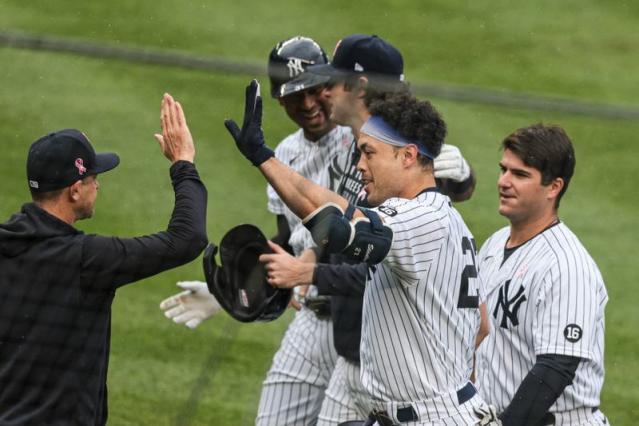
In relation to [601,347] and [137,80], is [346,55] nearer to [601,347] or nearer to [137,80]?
[601,347]

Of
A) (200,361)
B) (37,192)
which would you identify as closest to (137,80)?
(200,361)

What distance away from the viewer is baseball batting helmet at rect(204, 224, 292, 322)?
5.64 metres

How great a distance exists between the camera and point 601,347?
17.3 feet

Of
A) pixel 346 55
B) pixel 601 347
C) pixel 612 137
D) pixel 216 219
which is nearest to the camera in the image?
pixel 601 347

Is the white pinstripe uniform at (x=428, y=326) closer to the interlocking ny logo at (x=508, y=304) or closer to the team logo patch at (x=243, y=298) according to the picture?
the interlocking ny logo at (x=508, y=304)

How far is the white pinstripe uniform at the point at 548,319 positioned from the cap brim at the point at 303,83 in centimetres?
131

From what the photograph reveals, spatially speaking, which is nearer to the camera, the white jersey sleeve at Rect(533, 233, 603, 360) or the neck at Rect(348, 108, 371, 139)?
the white jersey sleeve at Rect(533, 233, 603, 360)

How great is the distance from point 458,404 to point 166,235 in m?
1.27

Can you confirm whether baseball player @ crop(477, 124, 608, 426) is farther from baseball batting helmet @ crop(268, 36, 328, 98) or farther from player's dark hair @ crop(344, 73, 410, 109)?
baseball batting helmet @ crop(268, 36, 328, 98)

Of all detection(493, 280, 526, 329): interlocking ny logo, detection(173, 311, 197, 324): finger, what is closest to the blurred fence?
detection(493, 280, 526, 329): interlocking ny logo

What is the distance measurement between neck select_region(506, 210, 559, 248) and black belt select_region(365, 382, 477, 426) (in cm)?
75

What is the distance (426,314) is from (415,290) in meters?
0.11

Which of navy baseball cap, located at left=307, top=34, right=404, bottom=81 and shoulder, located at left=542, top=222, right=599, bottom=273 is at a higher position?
navy baseball cap, located at left=307, top=34, right=404, bottom=81

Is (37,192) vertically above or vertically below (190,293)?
above
